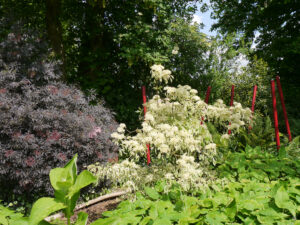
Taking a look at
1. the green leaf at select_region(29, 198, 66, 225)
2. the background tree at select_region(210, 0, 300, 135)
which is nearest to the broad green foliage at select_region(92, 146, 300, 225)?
the green leaf at select_region(29, 198, 66, 225)

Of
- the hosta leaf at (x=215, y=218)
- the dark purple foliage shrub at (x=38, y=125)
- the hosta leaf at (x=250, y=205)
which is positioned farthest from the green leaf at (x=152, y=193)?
the dark purple foliage shrub at (x=38, y=125)

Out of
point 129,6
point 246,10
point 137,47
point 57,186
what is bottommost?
point 57,186

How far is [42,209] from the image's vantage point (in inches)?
55.1

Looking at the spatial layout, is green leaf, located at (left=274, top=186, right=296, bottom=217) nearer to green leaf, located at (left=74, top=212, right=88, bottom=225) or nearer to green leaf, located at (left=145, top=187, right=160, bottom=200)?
green leaf, located at (left=145, top=187, right=160, bottom=200)

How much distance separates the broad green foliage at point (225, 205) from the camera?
2037 mm

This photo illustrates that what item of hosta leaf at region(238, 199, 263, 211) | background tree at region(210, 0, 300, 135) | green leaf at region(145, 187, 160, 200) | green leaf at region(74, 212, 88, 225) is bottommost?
green leaf at region(145, 187, 160, 200)

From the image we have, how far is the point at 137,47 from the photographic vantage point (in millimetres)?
5918

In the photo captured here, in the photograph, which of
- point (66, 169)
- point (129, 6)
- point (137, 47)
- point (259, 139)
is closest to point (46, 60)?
point (137, 47)

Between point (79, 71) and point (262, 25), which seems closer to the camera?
point (79, 71)

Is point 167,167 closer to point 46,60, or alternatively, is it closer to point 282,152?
point 282,152

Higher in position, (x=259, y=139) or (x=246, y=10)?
(x=246, y=10)

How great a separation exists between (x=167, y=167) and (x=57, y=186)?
1506 mm

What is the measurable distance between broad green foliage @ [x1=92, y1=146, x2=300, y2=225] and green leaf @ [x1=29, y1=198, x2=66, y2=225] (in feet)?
1.05

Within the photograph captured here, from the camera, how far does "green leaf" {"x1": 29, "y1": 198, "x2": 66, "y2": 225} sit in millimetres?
1361
